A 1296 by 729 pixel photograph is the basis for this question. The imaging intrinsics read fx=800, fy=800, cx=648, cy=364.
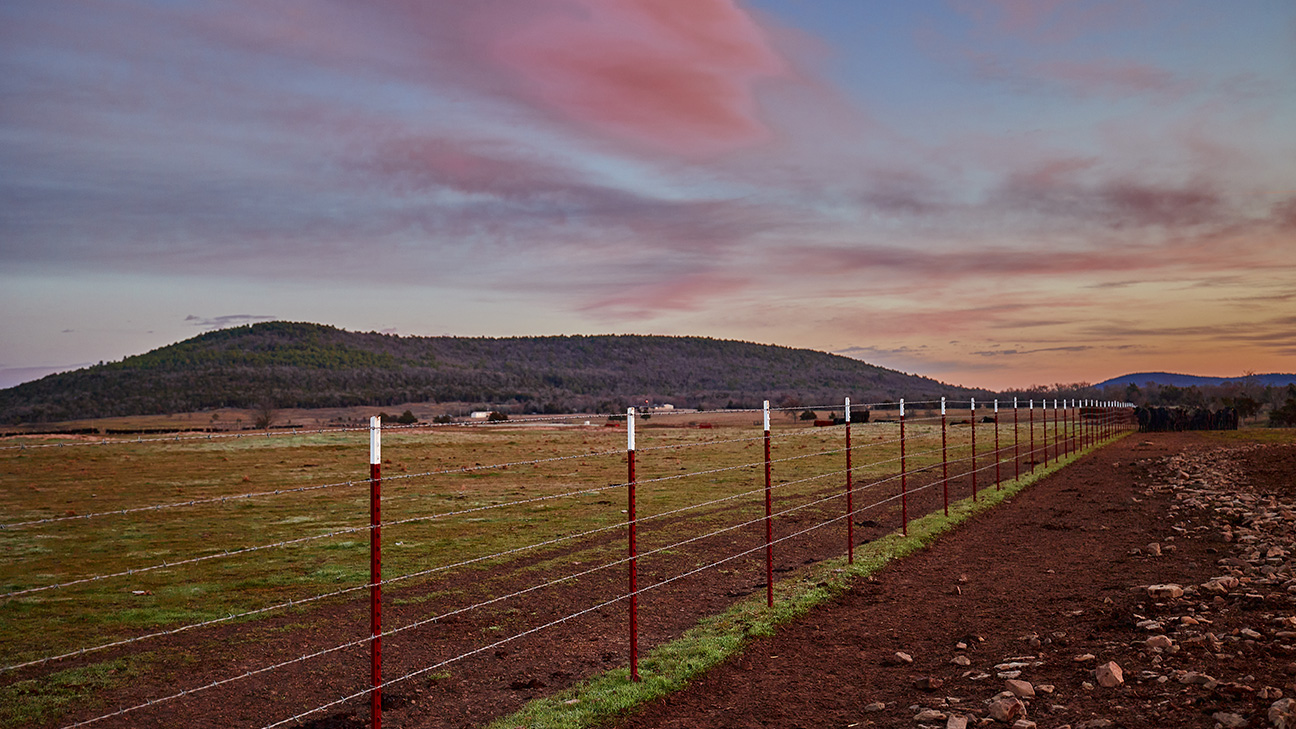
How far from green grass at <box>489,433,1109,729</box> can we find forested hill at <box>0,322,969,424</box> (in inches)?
3768

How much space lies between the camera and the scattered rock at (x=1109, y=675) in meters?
6.25

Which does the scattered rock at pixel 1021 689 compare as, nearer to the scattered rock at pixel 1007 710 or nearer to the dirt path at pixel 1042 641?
the dirt path at pixel 1042 641

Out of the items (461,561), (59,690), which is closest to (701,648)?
(59,690)

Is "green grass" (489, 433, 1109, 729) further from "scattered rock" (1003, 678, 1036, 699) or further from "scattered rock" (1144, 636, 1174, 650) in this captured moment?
"scattered rock" (1144, 636, 1174, 650)

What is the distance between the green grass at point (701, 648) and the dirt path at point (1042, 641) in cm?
17

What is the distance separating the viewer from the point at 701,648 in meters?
7.75

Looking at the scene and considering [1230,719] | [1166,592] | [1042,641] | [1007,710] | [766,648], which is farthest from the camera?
[1166,592]

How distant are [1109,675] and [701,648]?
3.45 meters

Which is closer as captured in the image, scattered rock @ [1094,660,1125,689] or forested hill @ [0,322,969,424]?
scattered rock @ [1094,660,1125,689]

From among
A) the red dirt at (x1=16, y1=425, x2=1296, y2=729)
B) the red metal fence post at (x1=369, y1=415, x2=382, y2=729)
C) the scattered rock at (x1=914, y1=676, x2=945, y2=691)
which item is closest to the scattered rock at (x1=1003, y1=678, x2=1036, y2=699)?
the red dirt at (x1=16, y1=425, x2=1296, y2=729)

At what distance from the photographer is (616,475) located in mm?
28641

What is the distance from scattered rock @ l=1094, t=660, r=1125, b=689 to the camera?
20.5 feet

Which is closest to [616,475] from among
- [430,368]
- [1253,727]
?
[1253,727]

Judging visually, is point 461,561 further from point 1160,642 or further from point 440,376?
point 440,376
